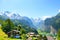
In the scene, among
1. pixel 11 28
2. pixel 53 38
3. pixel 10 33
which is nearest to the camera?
pixel 53 38

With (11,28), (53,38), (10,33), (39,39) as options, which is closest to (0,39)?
(39,39)

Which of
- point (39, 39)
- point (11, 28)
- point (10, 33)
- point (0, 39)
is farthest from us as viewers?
point (11, 28)

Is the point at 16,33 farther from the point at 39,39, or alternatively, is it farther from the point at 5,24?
the point at 39,39

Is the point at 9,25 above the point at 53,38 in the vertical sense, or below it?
above

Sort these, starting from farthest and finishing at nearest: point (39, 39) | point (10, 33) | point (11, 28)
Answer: point (11, 28) < point (10, 33) < point (39, 39)

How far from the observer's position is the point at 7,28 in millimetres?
56938

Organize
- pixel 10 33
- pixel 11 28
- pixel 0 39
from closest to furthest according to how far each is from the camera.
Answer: pixel 0 39
pixel 10 33
pixel 11 28

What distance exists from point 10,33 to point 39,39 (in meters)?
28.9

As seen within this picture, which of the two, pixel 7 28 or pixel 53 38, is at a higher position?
pixel 7 28

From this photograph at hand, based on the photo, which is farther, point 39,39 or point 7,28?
point 7,28

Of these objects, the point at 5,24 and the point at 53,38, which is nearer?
the point at 53,38

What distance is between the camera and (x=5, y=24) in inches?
2274

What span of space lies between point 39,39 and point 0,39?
7273mm

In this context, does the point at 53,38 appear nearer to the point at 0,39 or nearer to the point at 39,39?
the point at 39,39
